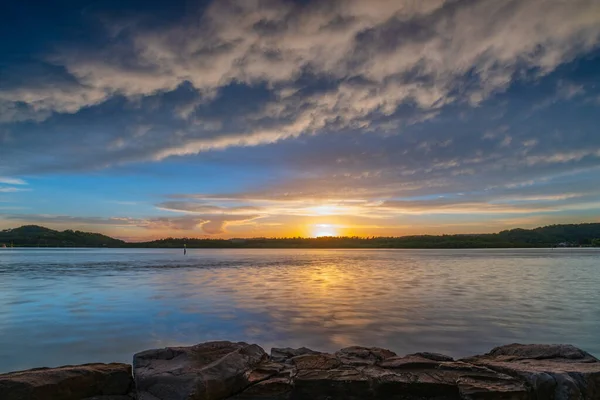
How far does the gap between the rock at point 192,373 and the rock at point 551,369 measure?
389cm

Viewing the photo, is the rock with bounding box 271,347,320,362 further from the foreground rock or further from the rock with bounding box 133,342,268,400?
the foreground rock

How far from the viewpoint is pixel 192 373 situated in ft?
18.1

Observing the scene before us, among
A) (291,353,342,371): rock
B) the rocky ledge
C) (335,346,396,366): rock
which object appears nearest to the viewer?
the rocky ledge

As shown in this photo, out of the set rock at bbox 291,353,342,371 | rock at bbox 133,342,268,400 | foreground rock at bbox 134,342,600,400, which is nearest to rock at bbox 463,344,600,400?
foreground rock at bbox 134,342,600,400

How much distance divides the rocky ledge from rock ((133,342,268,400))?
0.01m

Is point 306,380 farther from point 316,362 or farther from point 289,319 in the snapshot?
point 289,319

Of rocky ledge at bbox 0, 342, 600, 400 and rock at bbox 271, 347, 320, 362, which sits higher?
rocky ledge at bbox 0, 342, 600, 400

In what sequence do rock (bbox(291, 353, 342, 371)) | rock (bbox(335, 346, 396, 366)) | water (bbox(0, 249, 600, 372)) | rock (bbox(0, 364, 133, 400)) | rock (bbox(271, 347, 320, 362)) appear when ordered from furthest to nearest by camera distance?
water (bbox(0, 249, 600, 372))
rock (bbox(271, 347, 320, 362))
rock (bbox(335, 346, 396, 366))
rock (bbox(291, 353, 342, 371))
rock (bbox(0, 364, 133, 400))

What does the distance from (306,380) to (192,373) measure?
1.59m

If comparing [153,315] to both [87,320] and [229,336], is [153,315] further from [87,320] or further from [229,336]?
[229,336]

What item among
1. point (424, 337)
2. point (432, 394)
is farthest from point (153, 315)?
point (432, 394)

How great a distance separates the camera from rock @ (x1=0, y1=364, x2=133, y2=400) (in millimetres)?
5113

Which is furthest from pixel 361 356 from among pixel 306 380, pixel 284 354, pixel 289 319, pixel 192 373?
pixel 289 319

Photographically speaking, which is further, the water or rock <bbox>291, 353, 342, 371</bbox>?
the water
